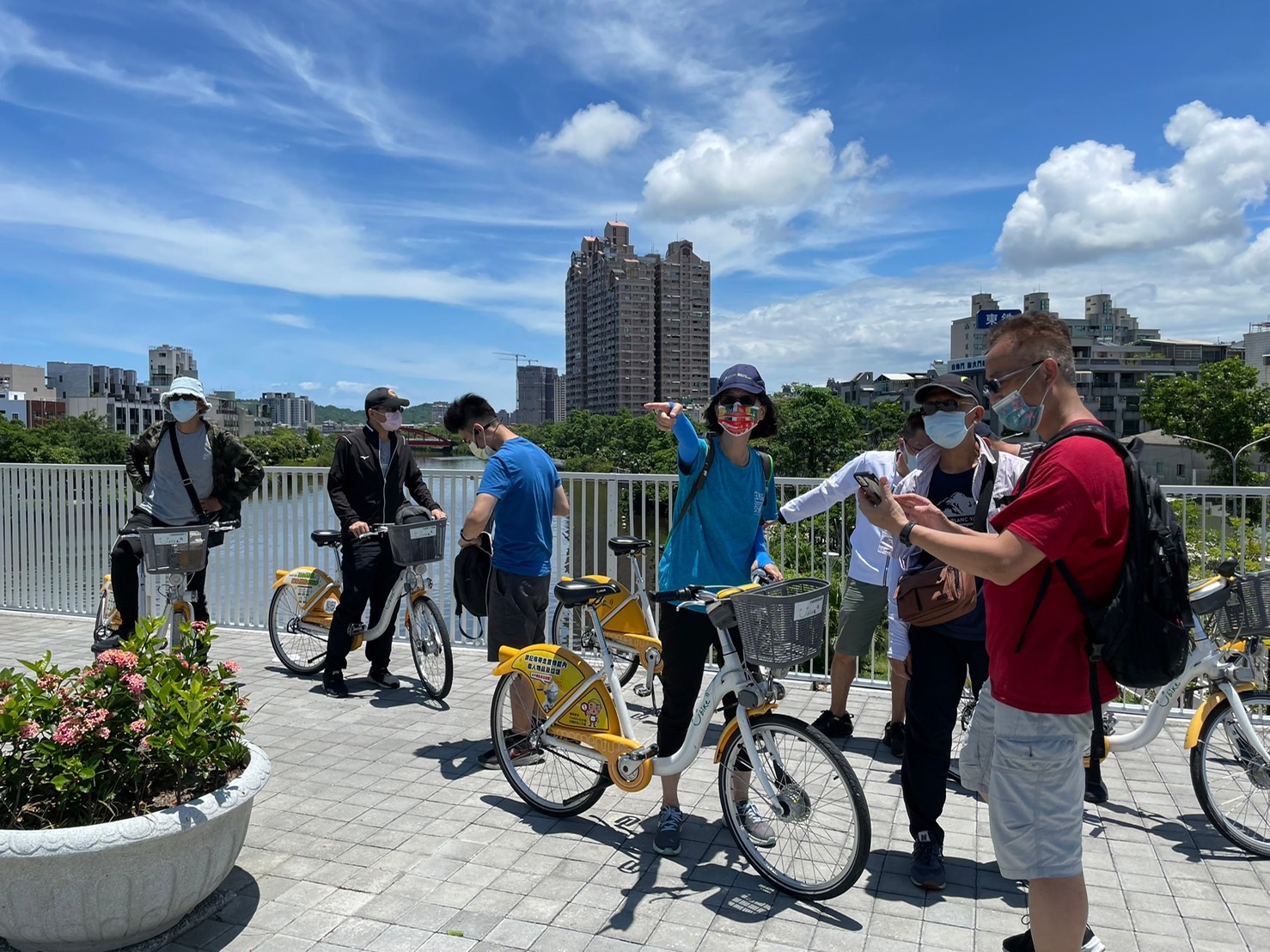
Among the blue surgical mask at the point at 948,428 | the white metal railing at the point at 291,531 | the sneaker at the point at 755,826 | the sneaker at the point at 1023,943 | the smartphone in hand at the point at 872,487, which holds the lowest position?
the sneaker at the point at 1023,943

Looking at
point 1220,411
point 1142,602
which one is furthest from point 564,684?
point 1220,411

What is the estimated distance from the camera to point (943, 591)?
3.52 m

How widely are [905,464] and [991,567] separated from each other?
231 cm

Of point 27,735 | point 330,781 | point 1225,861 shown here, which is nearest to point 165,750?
point 27,735

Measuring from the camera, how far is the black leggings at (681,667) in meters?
3.89

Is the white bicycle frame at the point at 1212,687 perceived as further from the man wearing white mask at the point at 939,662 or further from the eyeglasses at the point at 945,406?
the eyeglasses at the point at 945,406

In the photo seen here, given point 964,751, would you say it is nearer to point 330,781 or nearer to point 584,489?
point 330,781

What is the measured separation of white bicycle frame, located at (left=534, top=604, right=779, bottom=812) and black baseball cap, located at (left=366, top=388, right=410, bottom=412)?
2583 mm

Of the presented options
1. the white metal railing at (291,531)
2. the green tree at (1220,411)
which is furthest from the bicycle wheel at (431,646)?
the green tree at (1220,411)

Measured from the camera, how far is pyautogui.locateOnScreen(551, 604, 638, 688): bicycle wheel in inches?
246

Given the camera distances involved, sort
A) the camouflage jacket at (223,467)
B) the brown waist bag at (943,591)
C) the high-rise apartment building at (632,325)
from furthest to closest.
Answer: the high-rise apartment building at (632,325) → the camouflage jacket at (223,467) → the brown waist bag at (943,591)

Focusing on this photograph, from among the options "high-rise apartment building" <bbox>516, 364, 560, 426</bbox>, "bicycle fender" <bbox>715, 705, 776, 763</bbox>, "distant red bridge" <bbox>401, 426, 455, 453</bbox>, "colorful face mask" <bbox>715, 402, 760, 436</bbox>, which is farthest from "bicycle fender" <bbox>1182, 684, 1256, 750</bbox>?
"high-rise apartment building" <bbox>516, 364, 560, 426</bbox>

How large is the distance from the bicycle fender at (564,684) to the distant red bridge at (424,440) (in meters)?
2.24

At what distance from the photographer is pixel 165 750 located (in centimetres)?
312
